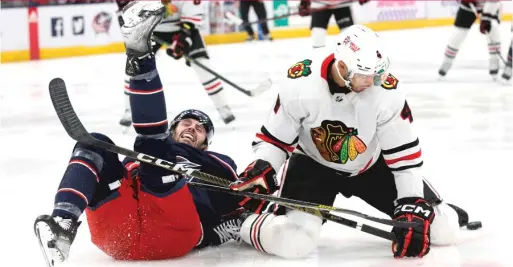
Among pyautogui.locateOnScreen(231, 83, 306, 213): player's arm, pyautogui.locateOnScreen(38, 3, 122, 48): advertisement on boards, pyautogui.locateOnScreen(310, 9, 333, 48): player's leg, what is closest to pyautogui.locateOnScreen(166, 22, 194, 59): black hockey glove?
pyautogui.locateOnScreen(310, 9, 333, 48): player's leg

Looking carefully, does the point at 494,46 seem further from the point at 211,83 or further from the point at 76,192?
the point at 76,192

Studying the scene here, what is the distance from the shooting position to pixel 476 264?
2797mm

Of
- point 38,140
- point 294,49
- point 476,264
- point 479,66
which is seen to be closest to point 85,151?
point 476,264

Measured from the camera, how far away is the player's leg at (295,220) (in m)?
2.82

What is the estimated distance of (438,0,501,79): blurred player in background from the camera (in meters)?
7.03

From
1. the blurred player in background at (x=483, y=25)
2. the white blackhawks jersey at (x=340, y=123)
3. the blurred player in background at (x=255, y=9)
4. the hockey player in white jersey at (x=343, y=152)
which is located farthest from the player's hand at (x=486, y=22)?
the white blackhawks jersey at (x=340, y=123)

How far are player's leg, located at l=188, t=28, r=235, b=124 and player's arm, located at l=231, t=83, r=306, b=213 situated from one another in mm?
2536

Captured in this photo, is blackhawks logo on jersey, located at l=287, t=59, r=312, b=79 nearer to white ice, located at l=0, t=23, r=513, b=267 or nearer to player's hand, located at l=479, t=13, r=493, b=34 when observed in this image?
white ice, located at l=0, t=23, r=513, b=267

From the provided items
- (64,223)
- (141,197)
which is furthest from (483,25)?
(64,223)

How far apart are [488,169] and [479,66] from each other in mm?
4522

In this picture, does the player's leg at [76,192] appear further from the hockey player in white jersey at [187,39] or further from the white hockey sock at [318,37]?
the white hockey sock at [318,37]

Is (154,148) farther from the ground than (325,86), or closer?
closer

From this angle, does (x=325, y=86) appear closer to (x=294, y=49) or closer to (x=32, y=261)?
(x=32, y=261)

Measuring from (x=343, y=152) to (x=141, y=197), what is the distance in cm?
62
